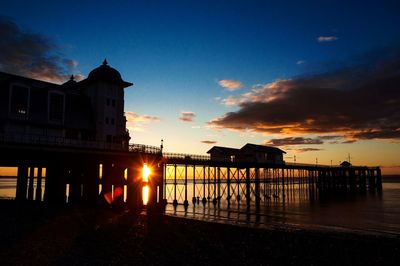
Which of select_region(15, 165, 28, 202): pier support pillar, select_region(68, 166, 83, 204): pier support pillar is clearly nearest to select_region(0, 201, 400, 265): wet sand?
select_region(68, 166, 83, 204): pier support pillar

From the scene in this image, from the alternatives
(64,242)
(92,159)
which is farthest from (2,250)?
(92,159)

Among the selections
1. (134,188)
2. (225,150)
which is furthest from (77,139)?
(225,150)

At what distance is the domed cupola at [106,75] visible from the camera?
116 feet

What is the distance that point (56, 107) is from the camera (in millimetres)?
30969

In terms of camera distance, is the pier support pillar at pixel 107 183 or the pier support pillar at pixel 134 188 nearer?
the pier support pillar at pixel 107 183

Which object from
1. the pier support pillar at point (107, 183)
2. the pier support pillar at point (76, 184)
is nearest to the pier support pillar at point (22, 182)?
the pier support pillar at point (76, 184)

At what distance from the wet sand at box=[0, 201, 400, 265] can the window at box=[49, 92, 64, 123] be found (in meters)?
11.2

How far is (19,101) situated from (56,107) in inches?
136

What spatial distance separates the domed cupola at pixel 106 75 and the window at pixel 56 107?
5158 millimetres

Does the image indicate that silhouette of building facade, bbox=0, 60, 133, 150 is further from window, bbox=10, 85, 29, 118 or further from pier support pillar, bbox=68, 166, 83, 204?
pier support pillar, bbox=68, 166, 83, 204

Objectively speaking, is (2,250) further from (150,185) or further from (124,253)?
(150,185)

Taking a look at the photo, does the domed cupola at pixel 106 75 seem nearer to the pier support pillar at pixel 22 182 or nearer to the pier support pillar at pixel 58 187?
the pier support pillar at pixel 58 187

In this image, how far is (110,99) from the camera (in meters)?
35.6

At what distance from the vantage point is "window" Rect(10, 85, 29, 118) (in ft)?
91.5
